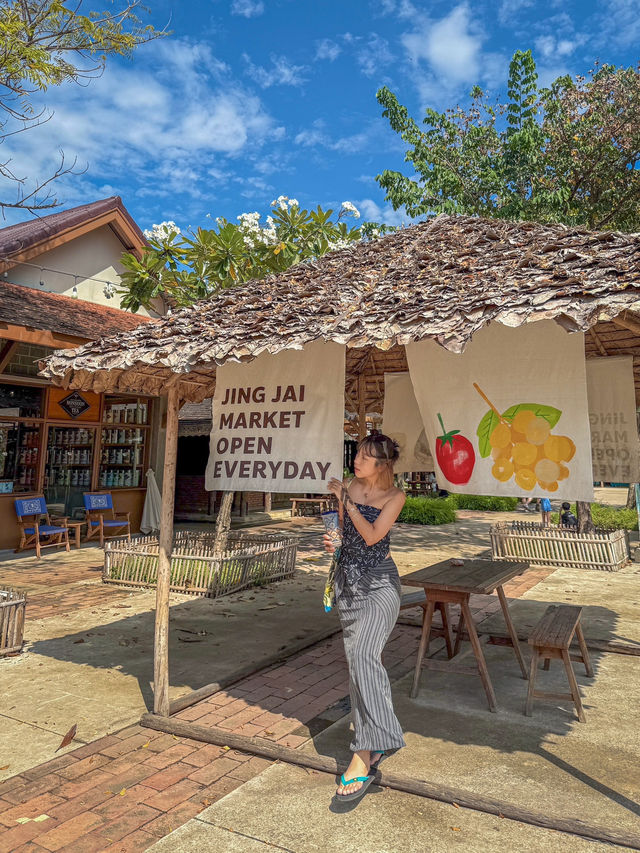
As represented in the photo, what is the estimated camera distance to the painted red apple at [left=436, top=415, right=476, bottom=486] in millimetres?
4488

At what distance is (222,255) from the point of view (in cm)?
1191

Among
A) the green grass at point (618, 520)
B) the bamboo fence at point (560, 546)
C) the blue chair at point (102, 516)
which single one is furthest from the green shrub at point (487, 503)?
the blue chair at point (102, 516)

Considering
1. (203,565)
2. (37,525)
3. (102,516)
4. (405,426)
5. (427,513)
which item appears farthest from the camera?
(427,513)

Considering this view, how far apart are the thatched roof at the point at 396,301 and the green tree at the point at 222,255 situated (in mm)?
6031

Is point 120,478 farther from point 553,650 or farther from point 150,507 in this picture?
point 553,650

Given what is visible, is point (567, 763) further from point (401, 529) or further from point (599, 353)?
point (401, 529)

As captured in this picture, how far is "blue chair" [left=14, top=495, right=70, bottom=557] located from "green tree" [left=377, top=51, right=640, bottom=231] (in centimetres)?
1136

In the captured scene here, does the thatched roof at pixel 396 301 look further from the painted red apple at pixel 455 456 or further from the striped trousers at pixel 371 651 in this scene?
the striped trousers at pixel 371 651

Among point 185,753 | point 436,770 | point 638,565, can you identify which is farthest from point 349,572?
point 638,565

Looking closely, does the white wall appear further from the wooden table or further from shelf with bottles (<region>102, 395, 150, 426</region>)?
the wooden table

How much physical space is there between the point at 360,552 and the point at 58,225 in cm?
1341

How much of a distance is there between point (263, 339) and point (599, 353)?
439 centimetres

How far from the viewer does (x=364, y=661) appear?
360cm

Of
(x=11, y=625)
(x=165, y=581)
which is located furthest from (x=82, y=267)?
(x=165, y=581)
